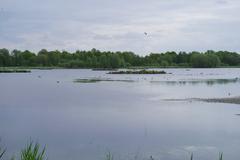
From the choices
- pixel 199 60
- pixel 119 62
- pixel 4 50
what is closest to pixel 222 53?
pixel 199 60

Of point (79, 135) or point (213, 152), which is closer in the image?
point (213, 152)

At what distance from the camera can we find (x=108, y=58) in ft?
307

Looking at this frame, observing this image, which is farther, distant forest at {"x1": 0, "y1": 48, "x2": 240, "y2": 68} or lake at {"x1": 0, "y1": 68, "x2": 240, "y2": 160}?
distant forest at {"x1": 0, "y1": 48, "x2": 240, "y2": 68}

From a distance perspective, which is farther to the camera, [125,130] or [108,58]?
[108,58]

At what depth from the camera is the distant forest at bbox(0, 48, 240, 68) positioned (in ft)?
316

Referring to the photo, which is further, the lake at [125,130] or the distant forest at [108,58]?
the distant forest at [108,58]

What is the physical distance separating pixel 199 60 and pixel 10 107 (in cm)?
7834

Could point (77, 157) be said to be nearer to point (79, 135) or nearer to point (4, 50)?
point (79, 135)

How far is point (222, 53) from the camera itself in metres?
108

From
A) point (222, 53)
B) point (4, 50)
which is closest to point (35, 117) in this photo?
point (4, 50)

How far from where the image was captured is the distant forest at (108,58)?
Answer: 3794 inches

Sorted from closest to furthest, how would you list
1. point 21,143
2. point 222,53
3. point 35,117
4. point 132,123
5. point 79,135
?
point 21,143
point 79,135
point 132,123
point 35,117
point 222,53

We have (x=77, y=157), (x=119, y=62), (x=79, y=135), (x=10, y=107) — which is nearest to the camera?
(x=77, y=157)

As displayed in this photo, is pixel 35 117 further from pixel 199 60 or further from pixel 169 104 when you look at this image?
pixel 199 60
